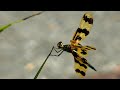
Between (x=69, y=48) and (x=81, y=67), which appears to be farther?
(x=81, y=67)

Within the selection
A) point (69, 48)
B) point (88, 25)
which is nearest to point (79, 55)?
point (69, 48)

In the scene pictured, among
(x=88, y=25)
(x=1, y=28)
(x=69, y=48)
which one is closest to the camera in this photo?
(x=1, y=28)
